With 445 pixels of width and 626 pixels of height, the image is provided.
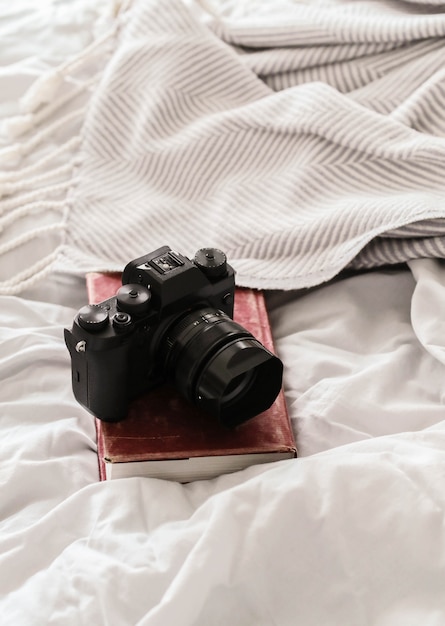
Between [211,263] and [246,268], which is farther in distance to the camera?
[246,268]

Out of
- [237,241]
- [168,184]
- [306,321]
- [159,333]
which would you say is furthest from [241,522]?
[168,184]

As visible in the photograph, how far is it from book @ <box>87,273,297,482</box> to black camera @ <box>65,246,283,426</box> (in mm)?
15

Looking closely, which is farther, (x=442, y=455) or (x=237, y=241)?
(x=237, y=241)

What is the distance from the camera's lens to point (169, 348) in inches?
29.9

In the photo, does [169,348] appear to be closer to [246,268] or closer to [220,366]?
[220,366]

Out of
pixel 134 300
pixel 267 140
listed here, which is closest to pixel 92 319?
pixel 134 300

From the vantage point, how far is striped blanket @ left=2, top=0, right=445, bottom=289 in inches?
36.3

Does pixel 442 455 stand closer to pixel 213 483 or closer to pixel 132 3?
pixel 213 483

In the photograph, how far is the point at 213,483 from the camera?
73 cm

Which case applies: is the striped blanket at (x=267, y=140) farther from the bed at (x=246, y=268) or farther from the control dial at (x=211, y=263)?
the control dial at (x=211, y=263)

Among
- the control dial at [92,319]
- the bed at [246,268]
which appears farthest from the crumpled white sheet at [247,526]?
the control dial at [92,319]

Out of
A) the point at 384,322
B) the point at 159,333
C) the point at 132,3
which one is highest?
the point at 132,3

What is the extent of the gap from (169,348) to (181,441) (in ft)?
0.28

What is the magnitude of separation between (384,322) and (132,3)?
25.9 inches
